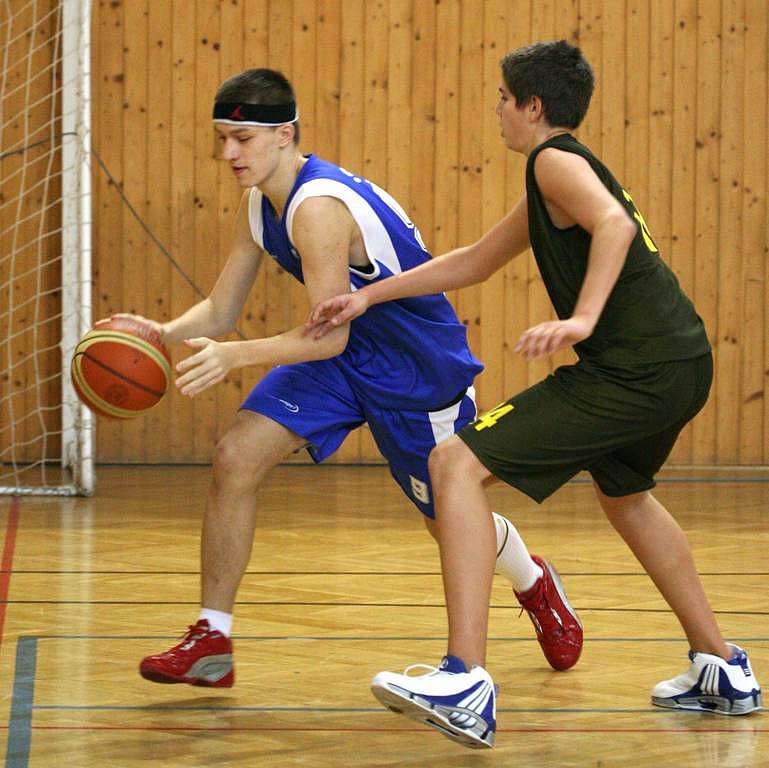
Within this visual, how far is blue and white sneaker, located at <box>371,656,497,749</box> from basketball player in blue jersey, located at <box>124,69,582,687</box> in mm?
768

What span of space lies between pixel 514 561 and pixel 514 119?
4.00 feet

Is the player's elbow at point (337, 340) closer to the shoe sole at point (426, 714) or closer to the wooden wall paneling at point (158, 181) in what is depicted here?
the shoe sole at point (426, 714)

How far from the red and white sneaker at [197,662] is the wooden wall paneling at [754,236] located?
6399 mm

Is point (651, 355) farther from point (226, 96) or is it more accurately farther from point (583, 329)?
point (226, 96)

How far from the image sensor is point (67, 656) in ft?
12.4

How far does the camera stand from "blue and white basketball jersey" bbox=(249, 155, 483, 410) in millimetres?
3625

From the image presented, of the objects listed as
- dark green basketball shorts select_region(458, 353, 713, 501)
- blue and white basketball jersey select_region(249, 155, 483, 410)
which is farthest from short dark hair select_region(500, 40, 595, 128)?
blue and white basketball jersey select_region(249, 155, 483, 410)

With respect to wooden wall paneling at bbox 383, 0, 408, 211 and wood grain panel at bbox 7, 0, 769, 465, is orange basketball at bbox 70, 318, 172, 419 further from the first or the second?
wooden wall paneling at bbox 383, 0, 408, 211

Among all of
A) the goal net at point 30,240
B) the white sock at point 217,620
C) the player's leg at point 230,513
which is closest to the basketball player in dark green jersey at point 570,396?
the player's leg at point 230,513

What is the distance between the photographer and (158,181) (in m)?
9.09

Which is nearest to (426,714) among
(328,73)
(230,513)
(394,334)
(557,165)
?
(230,513)

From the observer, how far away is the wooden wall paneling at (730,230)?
9.30 meters

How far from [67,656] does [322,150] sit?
5.78 metres

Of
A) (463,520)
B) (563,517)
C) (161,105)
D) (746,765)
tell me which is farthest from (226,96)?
(161,105)
